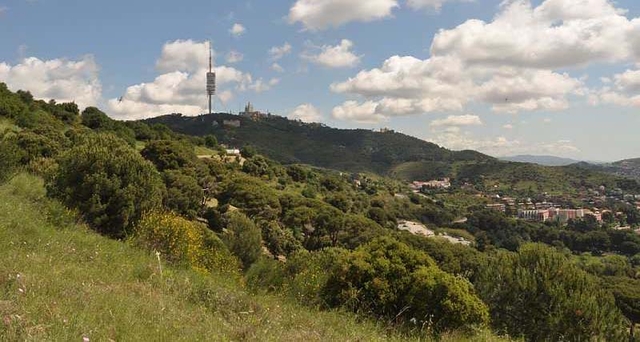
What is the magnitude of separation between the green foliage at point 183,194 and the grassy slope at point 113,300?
27.6 metres

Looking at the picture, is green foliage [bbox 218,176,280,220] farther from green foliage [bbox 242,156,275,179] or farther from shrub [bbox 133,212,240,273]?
shrub [bbox 133,212,240,273]

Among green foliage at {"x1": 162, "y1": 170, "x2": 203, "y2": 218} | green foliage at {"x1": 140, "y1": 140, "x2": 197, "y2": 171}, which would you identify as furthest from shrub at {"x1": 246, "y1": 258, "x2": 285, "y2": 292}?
green foliage at {"x1": 140, "y1": 140, "x2": 197, "y2": 171}

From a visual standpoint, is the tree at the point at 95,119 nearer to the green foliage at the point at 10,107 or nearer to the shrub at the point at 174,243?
the green foliage at the point at 10,107

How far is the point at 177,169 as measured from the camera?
47.7 meters

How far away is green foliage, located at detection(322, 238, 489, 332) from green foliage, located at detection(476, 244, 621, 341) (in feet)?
25.7

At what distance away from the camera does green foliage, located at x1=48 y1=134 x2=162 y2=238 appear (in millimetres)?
15125

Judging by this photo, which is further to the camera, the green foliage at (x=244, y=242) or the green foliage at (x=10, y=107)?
the green foliage at (x=10, y=107)

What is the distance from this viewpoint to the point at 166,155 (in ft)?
160

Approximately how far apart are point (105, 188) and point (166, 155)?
1359 inches

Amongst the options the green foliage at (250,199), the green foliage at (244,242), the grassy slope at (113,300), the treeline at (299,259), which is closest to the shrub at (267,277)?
the treeline at (299,259)

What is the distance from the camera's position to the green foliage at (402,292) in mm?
11445

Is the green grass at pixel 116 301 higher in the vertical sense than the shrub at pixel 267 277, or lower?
higher

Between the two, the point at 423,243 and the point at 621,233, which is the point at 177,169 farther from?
the point at 621,233

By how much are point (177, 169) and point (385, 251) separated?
3842 cm
